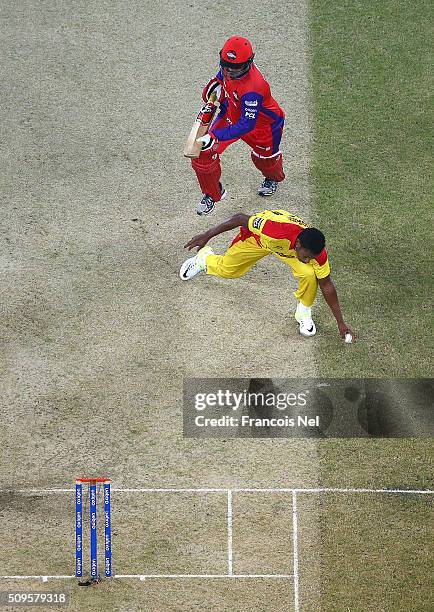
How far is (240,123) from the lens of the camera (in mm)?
19469

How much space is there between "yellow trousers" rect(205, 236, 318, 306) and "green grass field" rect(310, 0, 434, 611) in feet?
3.01

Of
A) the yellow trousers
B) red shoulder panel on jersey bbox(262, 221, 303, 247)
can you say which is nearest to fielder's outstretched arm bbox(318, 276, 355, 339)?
the yellow trousers

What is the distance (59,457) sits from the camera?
663 inches

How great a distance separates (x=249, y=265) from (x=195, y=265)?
947 mm

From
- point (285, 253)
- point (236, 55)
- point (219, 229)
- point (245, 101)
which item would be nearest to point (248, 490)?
point (285, 253)

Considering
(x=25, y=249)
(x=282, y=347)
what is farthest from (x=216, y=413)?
(x=25, y=249)

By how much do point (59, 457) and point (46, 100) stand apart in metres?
8.72

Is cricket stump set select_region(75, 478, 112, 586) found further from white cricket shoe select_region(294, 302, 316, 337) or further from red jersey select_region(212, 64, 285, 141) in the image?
red jersey select_region(212, 64, 285, 141)

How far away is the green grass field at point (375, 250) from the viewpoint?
15.7 m

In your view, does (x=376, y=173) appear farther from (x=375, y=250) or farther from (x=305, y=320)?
(x=305, y=320)

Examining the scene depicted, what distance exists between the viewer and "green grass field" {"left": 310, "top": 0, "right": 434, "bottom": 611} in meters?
15.7

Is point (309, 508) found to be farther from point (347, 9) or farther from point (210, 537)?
point (347, 9)

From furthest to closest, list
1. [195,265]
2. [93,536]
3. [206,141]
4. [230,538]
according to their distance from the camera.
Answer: [206,141], [195,265], [230,538], [93,536]

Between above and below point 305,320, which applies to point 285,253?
above
